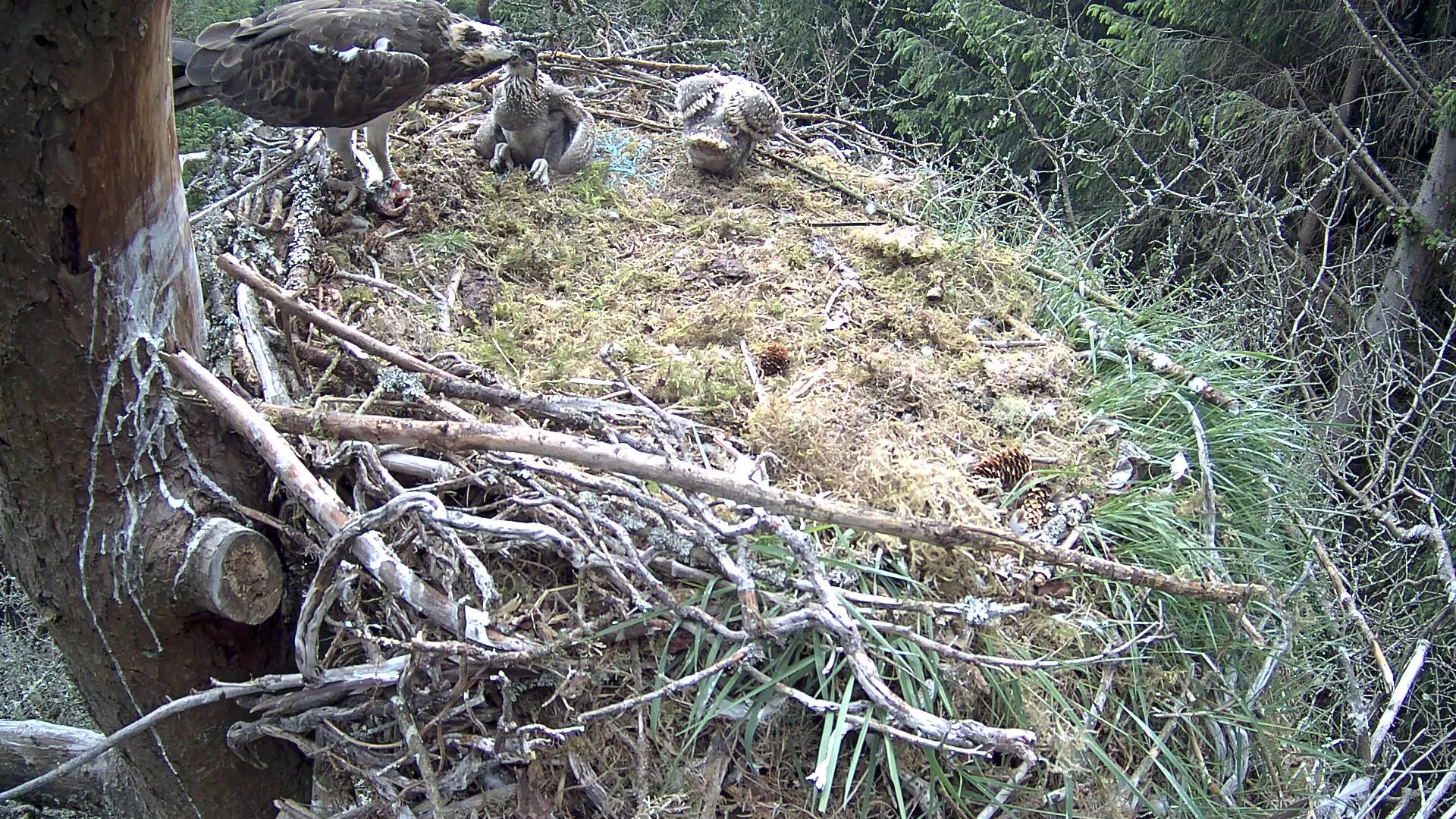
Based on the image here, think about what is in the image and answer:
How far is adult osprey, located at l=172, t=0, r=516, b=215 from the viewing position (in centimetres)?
256

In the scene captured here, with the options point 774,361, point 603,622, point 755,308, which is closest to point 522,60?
point 755,308

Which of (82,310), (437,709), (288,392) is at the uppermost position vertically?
(82,310)

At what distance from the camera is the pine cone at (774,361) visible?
2408mm

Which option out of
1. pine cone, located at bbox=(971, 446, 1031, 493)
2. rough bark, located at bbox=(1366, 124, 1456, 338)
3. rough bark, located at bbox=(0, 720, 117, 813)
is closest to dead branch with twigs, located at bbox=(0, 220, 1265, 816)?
pine cone, located at bbox=(971, 446, 1031, 493)

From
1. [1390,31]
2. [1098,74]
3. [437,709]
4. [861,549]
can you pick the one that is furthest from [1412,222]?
[437,709]

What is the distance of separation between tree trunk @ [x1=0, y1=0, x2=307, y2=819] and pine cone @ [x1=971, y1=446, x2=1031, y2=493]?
1.54m

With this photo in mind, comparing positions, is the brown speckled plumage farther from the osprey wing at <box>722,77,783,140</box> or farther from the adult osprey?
the osprey wing at <box>722,77,783,140</box>

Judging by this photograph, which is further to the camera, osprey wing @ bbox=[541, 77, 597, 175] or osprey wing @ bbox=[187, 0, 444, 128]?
osprey wing @ bbox=[541, 77, 597, 175]

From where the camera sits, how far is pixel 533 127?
3145mm

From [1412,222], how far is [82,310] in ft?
17.4

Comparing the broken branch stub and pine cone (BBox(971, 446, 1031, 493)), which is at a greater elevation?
the broken branch stub

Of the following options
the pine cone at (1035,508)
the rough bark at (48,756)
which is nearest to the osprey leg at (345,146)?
the rough bark at (48,756)

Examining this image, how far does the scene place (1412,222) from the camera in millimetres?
4477

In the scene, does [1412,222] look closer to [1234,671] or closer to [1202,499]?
[1202,499]
